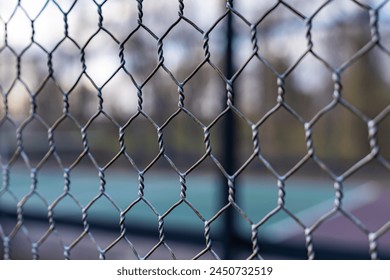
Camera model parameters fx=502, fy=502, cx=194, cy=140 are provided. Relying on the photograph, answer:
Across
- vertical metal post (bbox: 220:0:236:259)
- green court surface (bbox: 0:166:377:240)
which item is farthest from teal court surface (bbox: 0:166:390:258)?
vertical metal post (bbox: 220:0:236:259)

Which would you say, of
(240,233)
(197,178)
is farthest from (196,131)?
(240,233)

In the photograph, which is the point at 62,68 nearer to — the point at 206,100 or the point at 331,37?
the point at 206,100

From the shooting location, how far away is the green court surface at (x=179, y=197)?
461 cm

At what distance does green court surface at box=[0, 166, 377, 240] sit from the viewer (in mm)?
4613

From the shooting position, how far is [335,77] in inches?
17.3

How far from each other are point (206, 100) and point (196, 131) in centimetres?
182

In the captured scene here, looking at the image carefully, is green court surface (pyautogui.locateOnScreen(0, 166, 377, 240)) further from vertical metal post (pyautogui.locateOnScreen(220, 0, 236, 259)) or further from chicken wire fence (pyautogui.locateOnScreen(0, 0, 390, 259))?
vertical metal post (pyautogui.locateOnScreen(220, 0, 236, 259))

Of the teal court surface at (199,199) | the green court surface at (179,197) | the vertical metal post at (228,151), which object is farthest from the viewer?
the green court surface at (179,197)

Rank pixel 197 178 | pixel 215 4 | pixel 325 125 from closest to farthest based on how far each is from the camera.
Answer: pixel 215 4
pixel 325 125
pixel 197 178

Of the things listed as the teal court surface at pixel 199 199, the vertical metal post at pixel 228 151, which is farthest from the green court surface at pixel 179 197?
the vertical metal post at pixel 228 151

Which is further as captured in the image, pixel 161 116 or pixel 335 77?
pixel 161 116

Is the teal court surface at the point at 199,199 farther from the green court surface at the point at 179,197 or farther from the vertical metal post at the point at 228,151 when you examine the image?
the vertical metal post at the point at 228,151

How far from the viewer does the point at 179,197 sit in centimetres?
534

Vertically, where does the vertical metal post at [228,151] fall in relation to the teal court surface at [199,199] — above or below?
below
